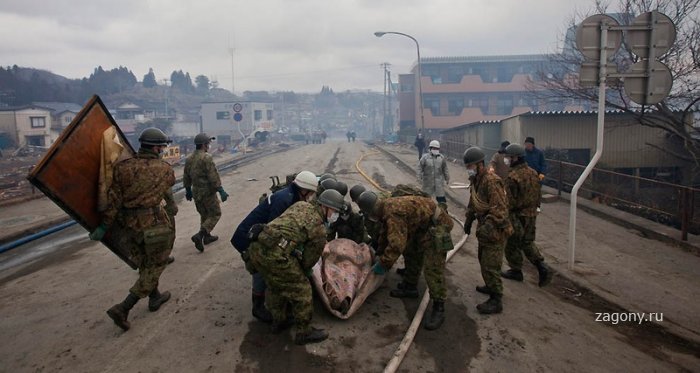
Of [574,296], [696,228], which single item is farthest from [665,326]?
[696,228]

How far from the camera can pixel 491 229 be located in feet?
16.0

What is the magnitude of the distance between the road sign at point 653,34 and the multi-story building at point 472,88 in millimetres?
44899

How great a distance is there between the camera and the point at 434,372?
12.4ft

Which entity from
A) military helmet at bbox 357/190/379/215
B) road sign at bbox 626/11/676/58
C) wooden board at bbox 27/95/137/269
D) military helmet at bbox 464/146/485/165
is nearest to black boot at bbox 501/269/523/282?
military helmet at bbox 464/146/485/165

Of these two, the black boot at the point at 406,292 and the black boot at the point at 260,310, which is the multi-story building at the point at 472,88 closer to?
the black boot at the point at 406,292

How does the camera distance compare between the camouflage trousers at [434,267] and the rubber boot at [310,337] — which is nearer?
the rubber boot at [310,337]

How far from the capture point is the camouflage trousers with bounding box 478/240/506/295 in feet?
16.1

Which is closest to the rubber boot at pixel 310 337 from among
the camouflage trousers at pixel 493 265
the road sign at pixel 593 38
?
the camouflage trousers at pixel 493 265

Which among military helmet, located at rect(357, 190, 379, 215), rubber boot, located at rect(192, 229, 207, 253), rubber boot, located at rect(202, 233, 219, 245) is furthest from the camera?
rubber boot, located at rect(202, 233, 219, 245)

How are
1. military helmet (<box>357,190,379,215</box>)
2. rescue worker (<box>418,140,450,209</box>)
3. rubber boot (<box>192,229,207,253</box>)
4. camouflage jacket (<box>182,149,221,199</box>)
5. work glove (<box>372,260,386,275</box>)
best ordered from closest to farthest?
work glove (<box>372,260,386,275</box>) → military helmet (<box>357,190,379,215</box>) → rubber boot (<box>192,229,207,253</box>) → camouflage jacket (<box>182,149,221,199</box>) → rescue worker (<box>418,140,450,209</box>)

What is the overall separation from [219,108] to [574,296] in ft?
176

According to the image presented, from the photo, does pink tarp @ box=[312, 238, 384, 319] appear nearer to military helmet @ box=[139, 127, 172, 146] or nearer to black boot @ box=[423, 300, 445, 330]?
black boot @ box=[423, 300, 445, 330]

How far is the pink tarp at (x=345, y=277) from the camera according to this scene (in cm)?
467

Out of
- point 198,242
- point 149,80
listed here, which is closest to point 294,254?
point 198,242
